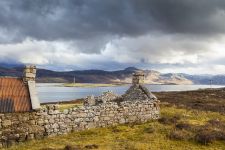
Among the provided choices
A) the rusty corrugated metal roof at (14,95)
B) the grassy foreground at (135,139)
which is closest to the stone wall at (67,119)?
the rusty corrugated metal roof at (14,95)

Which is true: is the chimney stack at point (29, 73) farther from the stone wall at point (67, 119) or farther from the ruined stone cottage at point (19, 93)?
the stone wall at point (67, 119)

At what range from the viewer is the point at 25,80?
24.2m

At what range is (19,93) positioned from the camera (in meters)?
23.2

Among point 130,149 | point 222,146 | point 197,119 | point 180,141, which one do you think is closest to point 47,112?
point 130,149

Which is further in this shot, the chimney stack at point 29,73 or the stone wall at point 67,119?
the chimney stack at point 29,73

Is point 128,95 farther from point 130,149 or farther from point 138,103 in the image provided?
point 130,149

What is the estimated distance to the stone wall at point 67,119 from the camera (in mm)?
21469

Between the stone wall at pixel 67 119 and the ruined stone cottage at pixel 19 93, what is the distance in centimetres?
46

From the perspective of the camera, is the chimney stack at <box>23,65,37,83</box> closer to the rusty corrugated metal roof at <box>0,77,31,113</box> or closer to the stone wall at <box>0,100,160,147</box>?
the rusty corrugated metal roof at <box>0,77,31,113</box>

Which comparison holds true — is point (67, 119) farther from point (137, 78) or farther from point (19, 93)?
point (137, 78)

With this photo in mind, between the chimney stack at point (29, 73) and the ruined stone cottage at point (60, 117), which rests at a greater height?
the chimney stack at point (29, 73)

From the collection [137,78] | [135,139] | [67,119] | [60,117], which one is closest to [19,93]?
[60,117]

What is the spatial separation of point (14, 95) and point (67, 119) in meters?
4.14

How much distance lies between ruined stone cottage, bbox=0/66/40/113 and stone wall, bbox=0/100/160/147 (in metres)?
0.46
